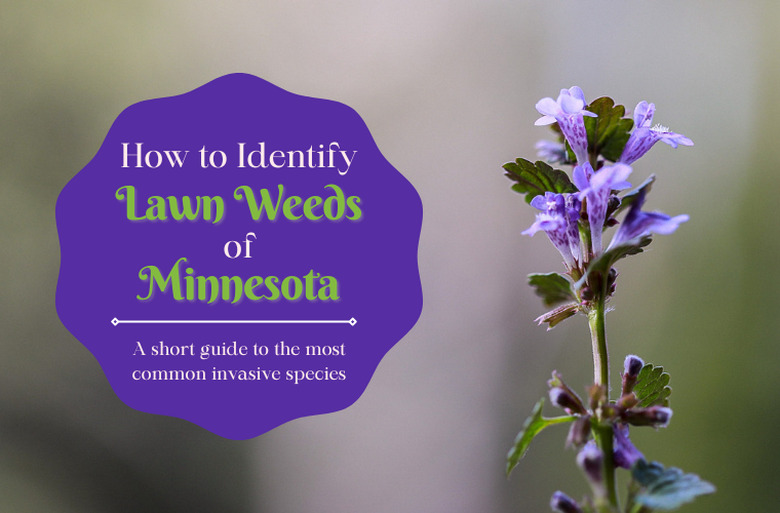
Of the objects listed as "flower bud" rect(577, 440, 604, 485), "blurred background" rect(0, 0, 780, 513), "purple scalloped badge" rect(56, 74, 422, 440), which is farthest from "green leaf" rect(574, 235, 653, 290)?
"blurred background" rect(0, 0, 780, 513)

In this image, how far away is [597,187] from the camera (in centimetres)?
41

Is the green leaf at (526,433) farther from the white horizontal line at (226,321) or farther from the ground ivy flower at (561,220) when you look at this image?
the white horizontal line at (226,321)

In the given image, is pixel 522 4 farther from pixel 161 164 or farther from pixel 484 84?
pixel 161 164

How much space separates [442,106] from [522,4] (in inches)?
13.5

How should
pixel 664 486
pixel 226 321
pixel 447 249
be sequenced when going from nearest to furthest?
1. pixel 664 486
2. pixel 226 321
3. pixel 447 249

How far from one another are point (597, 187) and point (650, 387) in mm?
190

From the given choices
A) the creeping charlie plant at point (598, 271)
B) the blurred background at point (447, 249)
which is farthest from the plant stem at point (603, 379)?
the blurred background at point (447, 249)

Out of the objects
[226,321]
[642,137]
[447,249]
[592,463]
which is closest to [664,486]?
[592,463]

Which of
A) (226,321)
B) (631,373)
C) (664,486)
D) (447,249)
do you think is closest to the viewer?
(664,486)

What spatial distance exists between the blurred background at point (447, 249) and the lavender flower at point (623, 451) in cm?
122

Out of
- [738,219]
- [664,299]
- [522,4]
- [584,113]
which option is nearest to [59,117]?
[522,4]

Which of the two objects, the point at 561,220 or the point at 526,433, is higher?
the point at 561,220

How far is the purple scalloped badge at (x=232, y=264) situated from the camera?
130cm

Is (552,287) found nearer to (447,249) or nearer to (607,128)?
(607,128)
